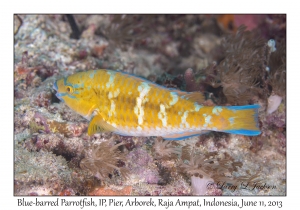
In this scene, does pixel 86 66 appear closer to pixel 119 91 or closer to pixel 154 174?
pixel 119 91

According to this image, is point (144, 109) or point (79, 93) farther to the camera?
point (79, 93)

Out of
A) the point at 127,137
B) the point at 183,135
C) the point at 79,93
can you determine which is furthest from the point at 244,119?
the point at 79,93

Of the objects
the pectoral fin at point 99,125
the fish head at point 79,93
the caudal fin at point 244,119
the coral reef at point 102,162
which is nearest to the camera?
the caudal fin at point 244,119

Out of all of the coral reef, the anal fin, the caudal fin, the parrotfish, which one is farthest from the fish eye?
the caudal fin

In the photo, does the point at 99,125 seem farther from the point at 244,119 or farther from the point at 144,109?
the point at 244,119

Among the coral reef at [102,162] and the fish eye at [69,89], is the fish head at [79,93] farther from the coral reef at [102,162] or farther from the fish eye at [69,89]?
the coral reef at [102,162]

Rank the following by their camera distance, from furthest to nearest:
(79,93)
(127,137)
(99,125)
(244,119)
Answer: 1. (127,137)
2. (79,93)
3. (99,125)
4. (244,119)

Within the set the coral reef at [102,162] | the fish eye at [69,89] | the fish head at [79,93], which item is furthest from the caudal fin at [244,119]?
the fish eye at [69,89]
